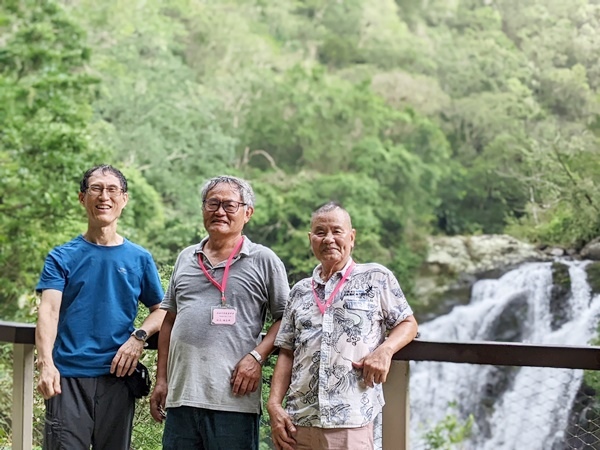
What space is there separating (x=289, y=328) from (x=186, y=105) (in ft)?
42.4

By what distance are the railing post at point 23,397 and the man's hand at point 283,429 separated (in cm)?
104

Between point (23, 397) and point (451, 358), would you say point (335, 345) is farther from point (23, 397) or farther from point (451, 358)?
point (23, 397)

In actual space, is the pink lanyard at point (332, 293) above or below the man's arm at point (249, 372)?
above

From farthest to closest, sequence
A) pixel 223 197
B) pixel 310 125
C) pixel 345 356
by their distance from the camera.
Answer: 1. pixel 310 125
2. pixel 223 197
3. pixel 345 356

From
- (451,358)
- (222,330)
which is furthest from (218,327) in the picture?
(451,358)

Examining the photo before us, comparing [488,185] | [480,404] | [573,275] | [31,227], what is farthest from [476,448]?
[31,227]

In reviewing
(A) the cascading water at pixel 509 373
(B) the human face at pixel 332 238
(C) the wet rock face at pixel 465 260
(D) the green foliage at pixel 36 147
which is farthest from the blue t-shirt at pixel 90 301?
(C) the wet rock face at pixel 465 260

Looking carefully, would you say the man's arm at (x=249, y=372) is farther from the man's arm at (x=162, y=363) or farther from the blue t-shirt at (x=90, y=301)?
the blue t-shirt at (x=90, y=301)

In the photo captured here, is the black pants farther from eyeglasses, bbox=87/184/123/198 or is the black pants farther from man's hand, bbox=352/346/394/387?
man's hand, bbox=352/346/394/387

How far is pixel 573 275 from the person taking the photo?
1255 centimetres

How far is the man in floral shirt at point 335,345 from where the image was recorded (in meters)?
2.07

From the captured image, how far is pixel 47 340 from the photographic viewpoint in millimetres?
2369

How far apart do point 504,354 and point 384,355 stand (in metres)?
0.37

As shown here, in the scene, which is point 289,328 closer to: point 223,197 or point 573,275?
point 223,197
